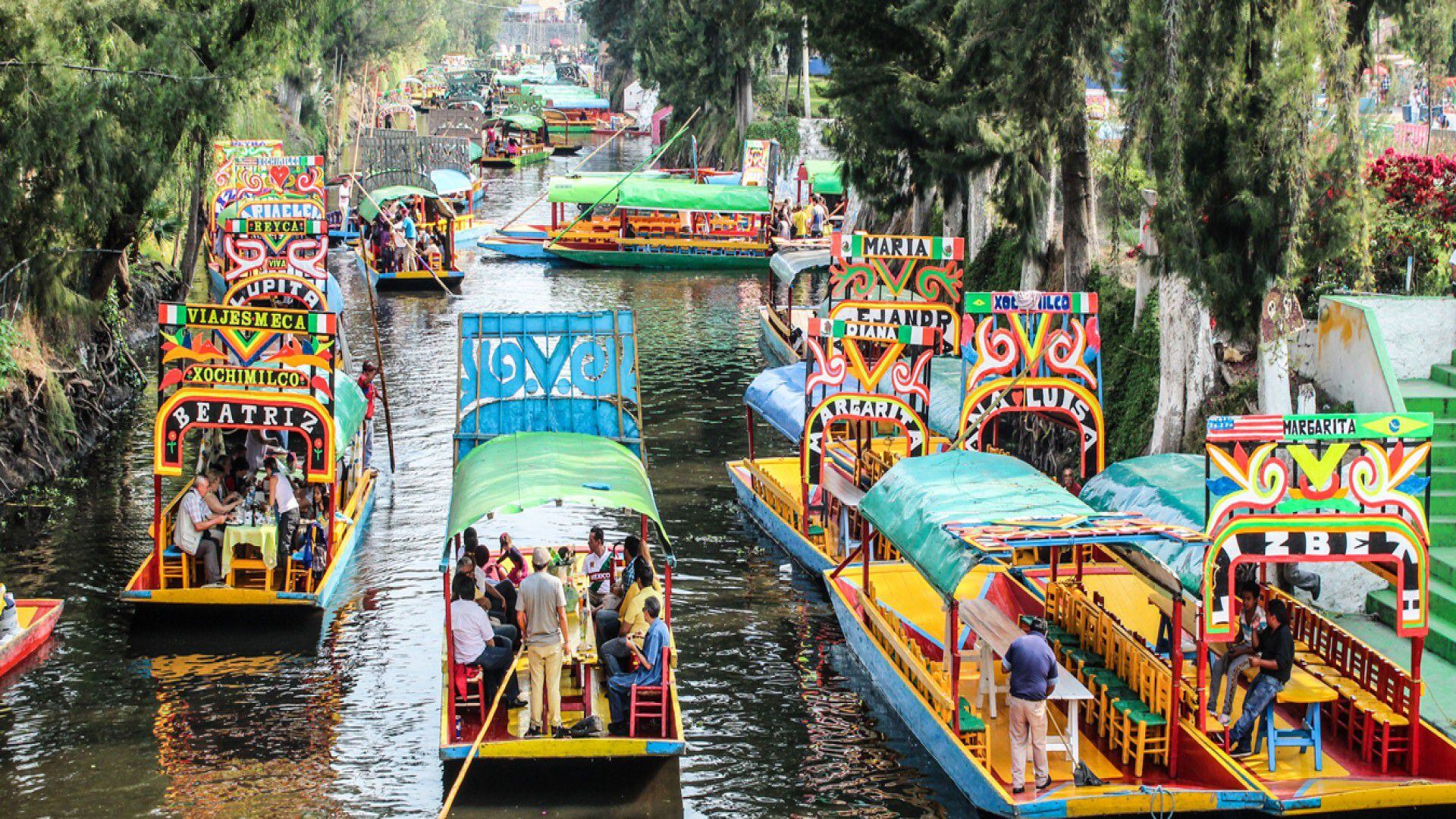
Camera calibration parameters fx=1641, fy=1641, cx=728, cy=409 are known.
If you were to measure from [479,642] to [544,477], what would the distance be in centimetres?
206

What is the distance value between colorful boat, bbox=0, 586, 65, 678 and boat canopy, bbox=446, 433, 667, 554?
195 inches

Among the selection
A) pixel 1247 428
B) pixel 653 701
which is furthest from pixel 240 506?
pixel 1247 428

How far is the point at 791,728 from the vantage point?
17.0m

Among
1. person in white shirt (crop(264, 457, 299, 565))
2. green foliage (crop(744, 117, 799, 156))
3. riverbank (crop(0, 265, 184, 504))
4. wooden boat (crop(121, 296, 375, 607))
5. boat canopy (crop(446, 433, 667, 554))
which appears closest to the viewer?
boat canopy (crop(446, 433, 667, 554))

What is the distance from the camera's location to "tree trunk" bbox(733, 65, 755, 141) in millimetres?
66250

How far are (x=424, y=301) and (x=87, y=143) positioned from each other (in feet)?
61.2

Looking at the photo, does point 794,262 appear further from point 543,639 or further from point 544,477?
point 543,639

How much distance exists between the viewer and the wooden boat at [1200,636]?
1340cm

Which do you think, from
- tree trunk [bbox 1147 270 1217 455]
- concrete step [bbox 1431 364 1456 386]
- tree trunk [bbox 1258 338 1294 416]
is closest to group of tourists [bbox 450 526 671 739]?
tree trunk [bbox 1258 338 1294 416]

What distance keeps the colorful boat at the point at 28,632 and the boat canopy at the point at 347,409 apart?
3.89 metres

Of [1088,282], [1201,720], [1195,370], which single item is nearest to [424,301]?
[1088,282]

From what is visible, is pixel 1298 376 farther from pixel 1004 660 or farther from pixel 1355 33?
pixel 1004 660

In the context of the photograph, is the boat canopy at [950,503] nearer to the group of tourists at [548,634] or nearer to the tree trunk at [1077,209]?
the group of tourists at [548,634]

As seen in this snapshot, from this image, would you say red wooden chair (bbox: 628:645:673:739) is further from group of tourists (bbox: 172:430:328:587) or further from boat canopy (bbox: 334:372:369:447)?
boat canopy (bbox: 334:372:369:447)
